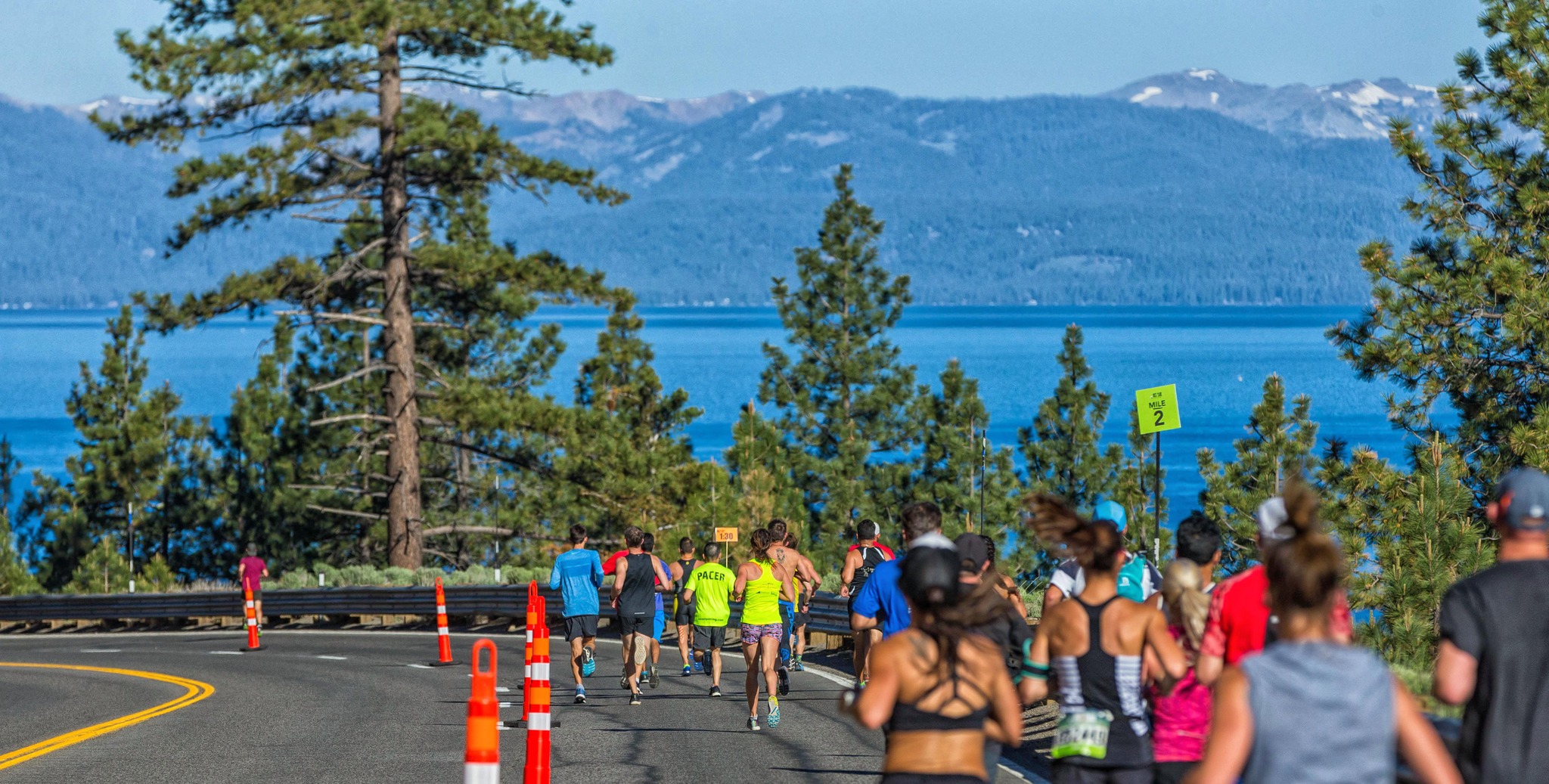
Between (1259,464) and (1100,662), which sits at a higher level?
(1100,662)

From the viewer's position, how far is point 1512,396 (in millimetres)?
22312

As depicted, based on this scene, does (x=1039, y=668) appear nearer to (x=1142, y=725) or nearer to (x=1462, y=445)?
(x=1142, y=725)

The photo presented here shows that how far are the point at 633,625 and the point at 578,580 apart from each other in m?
0.69

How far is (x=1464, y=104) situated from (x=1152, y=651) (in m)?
18.7

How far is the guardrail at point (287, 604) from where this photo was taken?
28438 mm

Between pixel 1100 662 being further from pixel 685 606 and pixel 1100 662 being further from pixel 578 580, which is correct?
pixel 685 606

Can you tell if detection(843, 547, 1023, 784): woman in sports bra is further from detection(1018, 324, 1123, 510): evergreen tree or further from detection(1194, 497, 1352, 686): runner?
detection(1018, 324, 1123, 510): evergreen tree

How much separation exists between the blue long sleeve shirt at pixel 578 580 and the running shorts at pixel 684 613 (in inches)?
45.2

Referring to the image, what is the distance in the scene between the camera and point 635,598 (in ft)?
52.9

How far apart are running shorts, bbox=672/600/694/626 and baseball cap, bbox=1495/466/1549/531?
1199 centimetres

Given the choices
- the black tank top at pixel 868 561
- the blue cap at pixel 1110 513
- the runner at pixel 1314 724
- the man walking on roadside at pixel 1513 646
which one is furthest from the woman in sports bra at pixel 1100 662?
the black tank top at pixel 868 561

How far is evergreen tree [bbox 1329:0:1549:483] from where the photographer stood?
21.7 metres

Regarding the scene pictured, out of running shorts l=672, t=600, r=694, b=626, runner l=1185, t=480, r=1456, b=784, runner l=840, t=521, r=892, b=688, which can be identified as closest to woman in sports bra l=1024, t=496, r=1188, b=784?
runner l=1185, t=480, r=1456, b=784

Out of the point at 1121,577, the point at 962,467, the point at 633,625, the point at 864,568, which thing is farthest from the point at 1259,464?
the point at 1121,577
